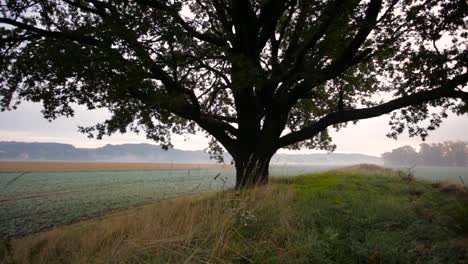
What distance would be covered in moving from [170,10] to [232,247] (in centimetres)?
691

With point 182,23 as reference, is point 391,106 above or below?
below

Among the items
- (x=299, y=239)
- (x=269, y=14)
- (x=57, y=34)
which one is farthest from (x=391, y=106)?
(x=57, y=34)

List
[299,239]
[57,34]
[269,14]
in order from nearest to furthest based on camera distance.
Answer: [299,239] → [57,34] → [269,14]

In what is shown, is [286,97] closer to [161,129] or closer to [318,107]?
[318,107]

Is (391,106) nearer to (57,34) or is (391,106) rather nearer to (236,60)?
(236,60)

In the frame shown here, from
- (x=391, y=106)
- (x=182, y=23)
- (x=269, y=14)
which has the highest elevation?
(x=269, y=14)

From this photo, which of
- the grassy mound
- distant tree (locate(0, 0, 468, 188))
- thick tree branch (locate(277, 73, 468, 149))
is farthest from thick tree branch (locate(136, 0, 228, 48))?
the grassy mound

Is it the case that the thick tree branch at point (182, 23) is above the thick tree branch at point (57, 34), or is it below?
above

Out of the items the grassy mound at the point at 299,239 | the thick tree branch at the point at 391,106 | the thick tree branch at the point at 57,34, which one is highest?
the thick tree branch at the point at 57,34

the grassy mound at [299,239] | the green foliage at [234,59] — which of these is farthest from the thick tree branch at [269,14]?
the grassy mound at [299,239]

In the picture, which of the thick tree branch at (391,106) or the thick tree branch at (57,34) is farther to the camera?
the thick tree branch at (391,106)

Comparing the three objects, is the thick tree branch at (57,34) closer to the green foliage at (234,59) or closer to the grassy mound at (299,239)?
the green foliage at (234,59)

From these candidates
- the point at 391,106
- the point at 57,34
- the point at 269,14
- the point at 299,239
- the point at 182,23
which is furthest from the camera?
the point at 269,14

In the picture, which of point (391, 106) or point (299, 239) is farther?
point (391, 106)
